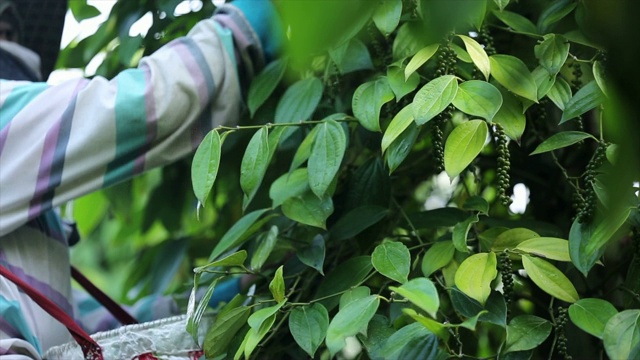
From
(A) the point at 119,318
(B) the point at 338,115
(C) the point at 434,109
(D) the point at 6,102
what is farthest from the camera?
(A) the point at 119,318

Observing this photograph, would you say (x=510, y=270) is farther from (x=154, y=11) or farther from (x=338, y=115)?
(x=154, y=11)

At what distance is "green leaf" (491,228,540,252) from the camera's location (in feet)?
2.34

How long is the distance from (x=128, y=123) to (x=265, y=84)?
0.50 feet

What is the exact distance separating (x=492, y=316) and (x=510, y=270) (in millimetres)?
45

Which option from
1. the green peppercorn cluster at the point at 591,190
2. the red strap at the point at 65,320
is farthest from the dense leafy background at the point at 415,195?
the red strap at the point at 65,320

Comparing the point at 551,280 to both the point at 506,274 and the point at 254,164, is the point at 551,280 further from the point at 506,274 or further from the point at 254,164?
the point at 254,164

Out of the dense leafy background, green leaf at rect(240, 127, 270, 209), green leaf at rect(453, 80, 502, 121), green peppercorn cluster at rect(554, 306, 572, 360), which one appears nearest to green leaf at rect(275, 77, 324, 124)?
the dense leafy background

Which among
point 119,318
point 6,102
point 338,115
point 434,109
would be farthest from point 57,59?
point 434,109

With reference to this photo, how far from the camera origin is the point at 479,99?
2.23 ft

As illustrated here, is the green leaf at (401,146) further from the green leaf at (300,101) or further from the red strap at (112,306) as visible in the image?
the red strap at (112,306)

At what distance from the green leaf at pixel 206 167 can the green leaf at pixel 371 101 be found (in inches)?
5.1

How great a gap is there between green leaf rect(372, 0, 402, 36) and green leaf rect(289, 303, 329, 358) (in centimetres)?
24

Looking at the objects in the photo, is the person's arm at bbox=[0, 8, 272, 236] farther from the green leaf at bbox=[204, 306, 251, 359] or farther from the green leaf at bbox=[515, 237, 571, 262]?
the green leaf at bbox=[515, 237, 571, 262]

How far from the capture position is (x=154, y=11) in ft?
3.50
